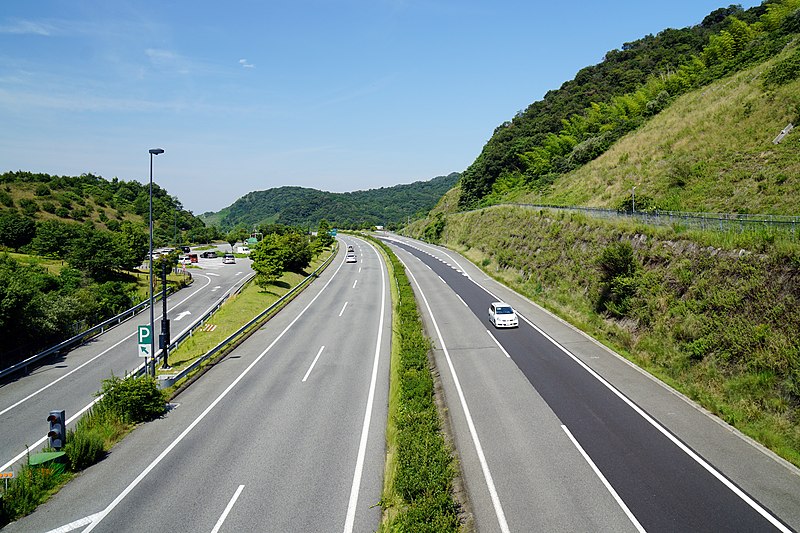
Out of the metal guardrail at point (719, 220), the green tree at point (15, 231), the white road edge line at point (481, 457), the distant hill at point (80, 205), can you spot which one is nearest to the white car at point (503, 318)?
the white road edge line at point (481, 457)

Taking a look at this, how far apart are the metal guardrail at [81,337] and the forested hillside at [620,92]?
56824 mm

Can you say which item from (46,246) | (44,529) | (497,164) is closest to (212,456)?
(44,529)

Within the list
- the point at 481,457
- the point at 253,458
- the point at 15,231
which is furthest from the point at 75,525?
the point at 15,231

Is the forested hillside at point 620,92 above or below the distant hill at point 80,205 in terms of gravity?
above

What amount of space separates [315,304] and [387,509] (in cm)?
3208

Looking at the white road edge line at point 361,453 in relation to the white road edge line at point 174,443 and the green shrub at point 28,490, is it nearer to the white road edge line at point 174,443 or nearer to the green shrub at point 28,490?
the white road edge line at point 174,443

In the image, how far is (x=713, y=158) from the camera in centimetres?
4141

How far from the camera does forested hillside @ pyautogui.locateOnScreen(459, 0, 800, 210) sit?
2685 inches

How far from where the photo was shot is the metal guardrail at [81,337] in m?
26.1

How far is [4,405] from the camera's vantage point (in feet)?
70.4

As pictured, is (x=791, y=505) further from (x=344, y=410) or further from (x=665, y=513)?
(x=344, y=410)

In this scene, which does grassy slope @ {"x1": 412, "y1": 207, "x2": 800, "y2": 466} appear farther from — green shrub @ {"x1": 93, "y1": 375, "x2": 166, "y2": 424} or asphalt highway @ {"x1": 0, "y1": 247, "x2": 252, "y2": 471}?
asphalt highway @ {"x1": 0, "y1": 247, "x2": 252, "y2": 471}

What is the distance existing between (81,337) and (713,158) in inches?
2038

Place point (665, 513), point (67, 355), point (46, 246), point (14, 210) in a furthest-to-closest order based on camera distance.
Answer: point (14, 210) < point (46, 246) < point (67, 355) < point (665, 513)
